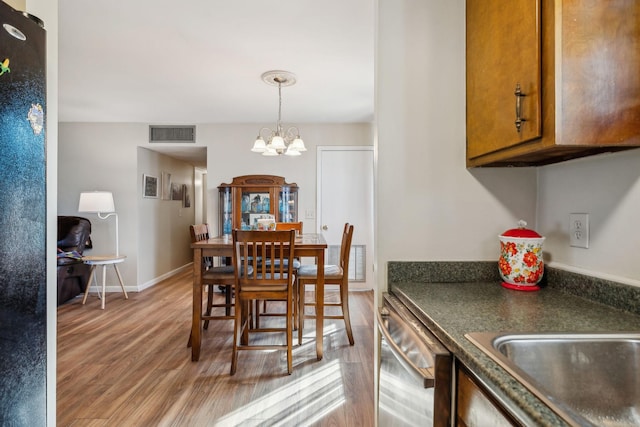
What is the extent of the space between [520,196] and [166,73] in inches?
116

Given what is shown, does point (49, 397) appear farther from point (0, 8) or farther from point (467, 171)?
point (467, 171)

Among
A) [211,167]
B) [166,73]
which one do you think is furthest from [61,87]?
[211,167]

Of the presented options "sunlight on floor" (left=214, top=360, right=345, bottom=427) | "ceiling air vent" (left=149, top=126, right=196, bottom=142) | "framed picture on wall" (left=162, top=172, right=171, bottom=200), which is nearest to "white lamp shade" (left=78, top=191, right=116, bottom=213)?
"ceiling air vent" (left=149, top=126, right=196, bottom=142)

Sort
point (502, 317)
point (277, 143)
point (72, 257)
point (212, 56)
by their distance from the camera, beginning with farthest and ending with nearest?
→ 1. point (72, 257)
2. point (277, 143)
3. point (212, 56)
4. point (502, 317)

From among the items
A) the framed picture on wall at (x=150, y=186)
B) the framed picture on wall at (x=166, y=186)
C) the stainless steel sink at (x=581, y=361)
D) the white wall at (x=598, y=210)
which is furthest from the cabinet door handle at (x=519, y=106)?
the framed picture on wall at (x=166, y=186)

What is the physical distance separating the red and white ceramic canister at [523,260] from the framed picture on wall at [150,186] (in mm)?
4718

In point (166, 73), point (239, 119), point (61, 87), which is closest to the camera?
point (166, 73)

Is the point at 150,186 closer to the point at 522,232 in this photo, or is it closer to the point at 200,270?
the point at 200,270

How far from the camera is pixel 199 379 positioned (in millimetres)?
2152

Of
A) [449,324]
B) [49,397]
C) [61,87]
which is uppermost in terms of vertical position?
[61,87]

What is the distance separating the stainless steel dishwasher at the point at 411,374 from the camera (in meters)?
0.74

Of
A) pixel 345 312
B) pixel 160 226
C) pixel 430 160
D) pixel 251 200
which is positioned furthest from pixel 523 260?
pixel 160 226

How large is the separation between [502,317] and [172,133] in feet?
15.3

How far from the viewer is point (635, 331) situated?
2.56 feet
